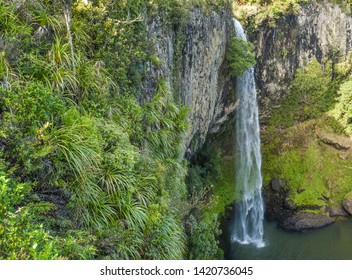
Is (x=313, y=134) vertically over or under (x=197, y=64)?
under

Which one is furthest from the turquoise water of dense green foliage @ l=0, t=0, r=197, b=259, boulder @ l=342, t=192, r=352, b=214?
dense green foliage @ l=0, t=0, r=197, b=259

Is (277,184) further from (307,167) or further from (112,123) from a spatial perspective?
(112,123)

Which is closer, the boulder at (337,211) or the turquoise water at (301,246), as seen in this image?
the turquoise water at (301,246)

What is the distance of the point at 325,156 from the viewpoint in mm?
20594

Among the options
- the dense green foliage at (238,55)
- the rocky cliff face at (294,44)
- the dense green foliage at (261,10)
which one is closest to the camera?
the dense green foliage at (238,55)

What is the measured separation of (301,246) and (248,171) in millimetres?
4952

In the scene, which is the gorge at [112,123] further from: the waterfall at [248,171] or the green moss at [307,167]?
the green moss at [307,167]

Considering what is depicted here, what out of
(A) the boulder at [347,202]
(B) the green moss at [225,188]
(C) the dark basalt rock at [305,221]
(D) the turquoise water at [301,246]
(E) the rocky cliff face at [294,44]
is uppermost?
(E) the rocky cliff face at [294,44]

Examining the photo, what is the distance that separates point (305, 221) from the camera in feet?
56.2

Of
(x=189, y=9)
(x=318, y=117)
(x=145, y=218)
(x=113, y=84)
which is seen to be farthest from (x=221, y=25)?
(x=318, y=117)

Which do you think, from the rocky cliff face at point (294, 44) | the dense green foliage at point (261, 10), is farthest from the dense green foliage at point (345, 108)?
the dense green foliage at point (261, 10)

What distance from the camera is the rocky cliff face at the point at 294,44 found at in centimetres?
1834

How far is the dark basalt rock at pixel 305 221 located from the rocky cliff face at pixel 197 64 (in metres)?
7.47

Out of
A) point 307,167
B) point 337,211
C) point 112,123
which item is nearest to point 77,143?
point 112,123
